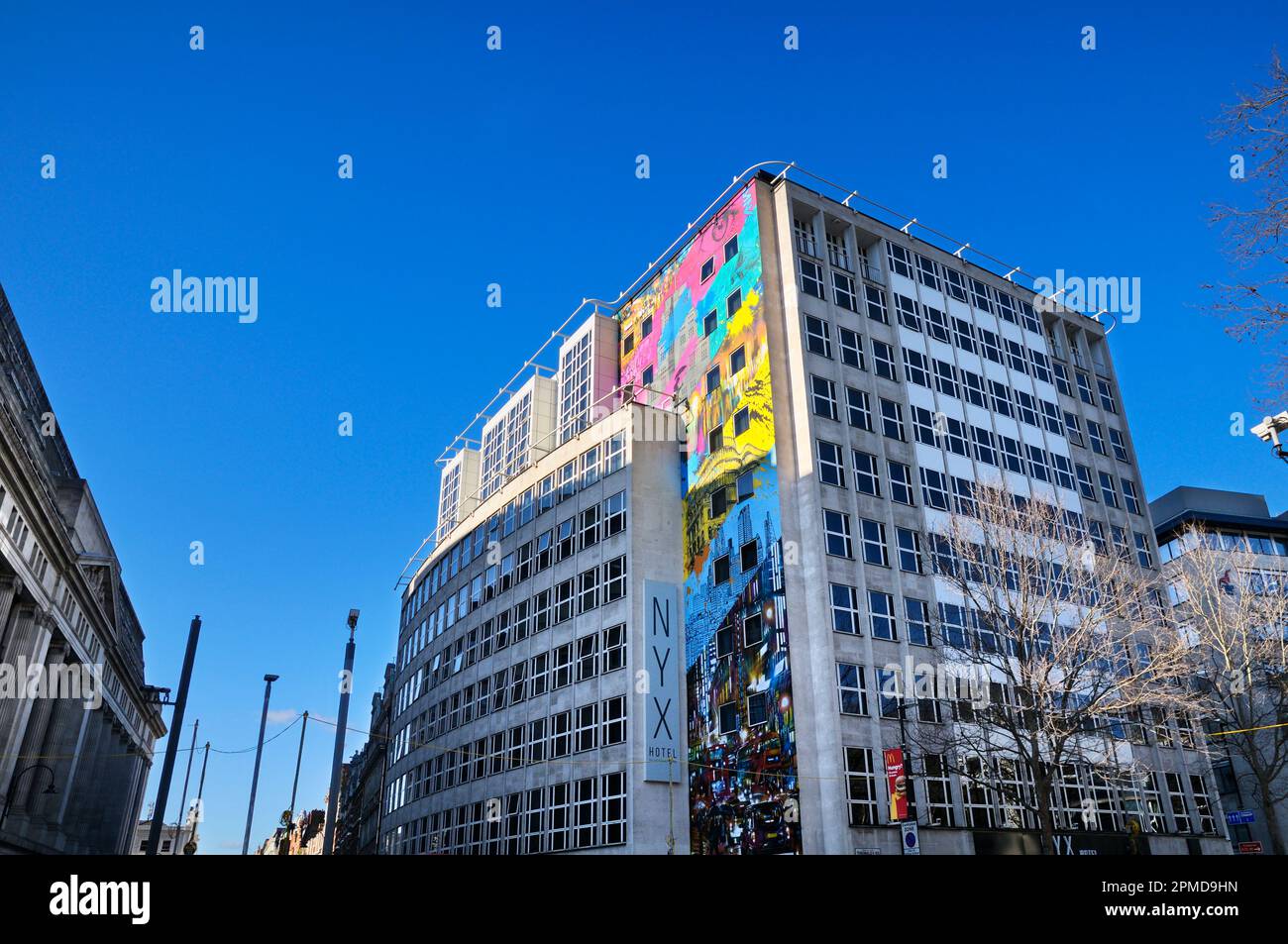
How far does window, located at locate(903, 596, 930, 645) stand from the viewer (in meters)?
42.5

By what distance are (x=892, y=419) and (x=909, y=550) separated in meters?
7.68

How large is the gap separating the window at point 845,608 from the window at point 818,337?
13064mm

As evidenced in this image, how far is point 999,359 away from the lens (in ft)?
184

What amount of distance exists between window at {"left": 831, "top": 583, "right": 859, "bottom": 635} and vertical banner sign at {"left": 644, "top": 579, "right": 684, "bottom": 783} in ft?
31.1

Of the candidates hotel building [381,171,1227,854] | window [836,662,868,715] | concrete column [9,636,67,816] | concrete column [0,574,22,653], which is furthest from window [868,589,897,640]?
concrete column [9,636,67,816]

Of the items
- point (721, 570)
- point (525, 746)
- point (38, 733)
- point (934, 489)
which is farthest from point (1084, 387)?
point (38, 733)

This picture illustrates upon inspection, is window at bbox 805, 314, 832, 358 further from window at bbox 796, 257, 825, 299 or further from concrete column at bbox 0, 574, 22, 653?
concrete column at bbox 0, 574, 22, 653

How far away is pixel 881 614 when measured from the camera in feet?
138

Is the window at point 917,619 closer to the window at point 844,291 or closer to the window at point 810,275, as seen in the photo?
the window at point 844,291
